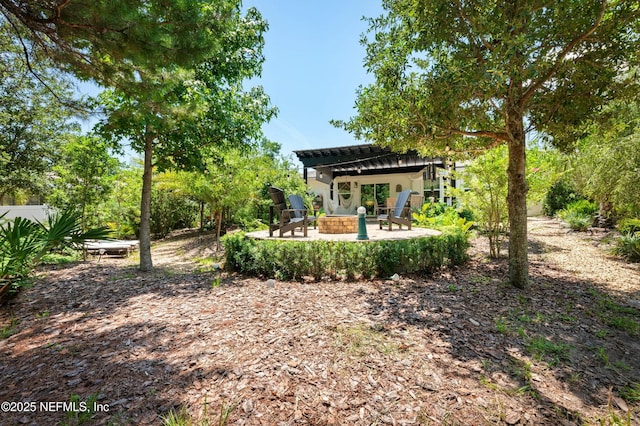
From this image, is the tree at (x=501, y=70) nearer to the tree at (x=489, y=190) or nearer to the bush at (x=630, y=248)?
the tree at (x=489, y=190)

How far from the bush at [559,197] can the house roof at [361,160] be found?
10673 mm

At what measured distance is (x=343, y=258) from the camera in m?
5.05

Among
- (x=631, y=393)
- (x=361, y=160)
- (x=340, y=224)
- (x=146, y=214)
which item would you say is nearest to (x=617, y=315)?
(x=631, y=393)

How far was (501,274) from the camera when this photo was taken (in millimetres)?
5363

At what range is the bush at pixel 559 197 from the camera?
1798 centimetres

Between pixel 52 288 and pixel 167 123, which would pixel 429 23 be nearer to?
pixel 167 123

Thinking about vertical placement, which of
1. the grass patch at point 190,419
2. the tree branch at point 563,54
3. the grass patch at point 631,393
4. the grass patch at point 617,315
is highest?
the tree branch at point 563,54

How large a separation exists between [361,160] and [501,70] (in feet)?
37.1

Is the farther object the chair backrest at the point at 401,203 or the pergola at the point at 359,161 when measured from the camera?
the pergola at the point at 359,161

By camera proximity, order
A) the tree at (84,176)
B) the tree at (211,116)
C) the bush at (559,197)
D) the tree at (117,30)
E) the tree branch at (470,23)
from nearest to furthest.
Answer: the tree at (117,30)
the tree branch at (470,23)
the tree at (211,116)
the tree at (84,176)
the bush at (559,197)

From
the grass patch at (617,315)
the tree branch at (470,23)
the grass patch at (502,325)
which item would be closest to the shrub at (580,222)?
the grass patch at (617,315)

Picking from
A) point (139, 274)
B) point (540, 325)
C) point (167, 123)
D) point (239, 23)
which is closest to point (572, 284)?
point (540, 325)

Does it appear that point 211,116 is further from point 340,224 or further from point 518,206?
point 518,206

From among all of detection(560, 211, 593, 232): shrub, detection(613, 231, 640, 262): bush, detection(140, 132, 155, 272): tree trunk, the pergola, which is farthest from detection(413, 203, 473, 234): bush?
detection(140, 132, 155, 272): tree trunk
